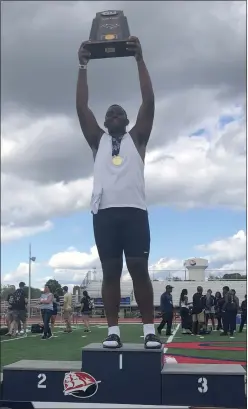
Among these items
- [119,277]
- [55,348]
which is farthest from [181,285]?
[119,277]

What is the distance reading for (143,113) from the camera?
4.24m

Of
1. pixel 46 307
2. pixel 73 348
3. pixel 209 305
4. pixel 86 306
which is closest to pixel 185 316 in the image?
pixel 209 305

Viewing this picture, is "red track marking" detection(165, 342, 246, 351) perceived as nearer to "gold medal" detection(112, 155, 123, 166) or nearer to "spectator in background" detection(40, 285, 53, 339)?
"spectator in background" detection(40, 285, 53, 339)

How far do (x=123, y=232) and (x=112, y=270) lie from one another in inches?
12.8

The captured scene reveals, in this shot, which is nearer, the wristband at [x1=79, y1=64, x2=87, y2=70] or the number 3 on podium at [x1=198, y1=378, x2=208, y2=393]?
the number 3 on podium at [x1=198, y1=378, x2=208, y2=393]

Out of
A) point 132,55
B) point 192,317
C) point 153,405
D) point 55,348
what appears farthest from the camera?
point 192,317

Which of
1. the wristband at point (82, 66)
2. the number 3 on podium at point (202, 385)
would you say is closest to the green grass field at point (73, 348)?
the number 3 on podium at point (202, 385)

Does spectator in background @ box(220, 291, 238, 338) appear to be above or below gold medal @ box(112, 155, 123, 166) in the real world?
below

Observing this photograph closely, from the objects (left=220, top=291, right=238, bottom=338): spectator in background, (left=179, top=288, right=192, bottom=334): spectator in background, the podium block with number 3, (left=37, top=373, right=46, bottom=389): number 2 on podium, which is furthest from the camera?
(left=179, top=288, right=192, bottom=334): spectator in background

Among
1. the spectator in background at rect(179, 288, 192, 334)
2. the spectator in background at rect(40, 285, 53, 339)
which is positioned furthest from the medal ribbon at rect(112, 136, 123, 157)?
the spectator in background at rect(179, 288, 192, 334)

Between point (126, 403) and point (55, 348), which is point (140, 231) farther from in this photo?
point (55, 348)

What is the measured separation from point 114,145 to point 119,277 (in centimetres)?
110

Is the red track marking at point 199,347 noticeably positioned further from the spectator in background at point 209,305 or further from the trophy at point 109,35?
the trophy at point 109,35

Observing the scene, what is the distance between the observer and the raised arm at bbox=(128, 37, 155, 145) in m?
4.23
